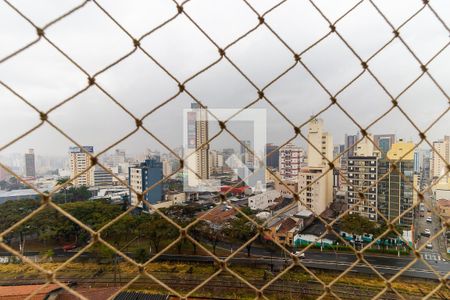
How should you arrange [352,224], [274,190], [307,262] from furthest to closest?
[274,190] → [352,224] → [307,262]

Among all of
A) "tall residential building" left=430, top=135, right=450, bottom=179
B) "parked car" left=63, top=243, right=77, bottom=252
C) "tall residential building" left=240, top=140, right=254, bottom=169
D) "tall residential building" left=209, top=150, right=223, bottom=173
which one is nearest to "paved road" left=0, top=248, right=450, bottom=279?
"parked car" left=63, top=243, right=77, bottom=252

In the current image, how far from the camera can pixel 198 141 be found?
2816 mm

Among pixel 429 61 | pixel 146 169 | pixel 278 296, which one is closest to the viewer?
pixel 429 61

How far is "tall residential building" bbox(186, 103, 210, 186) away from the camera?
29.0 inches

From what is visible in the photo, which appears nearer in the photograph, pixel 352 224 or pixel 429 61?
pixel 429 61

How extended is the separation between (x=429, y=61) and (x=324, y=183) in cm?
811

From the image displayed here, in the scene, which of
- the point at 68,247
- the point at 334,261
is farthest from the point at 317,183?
the point at 68,247

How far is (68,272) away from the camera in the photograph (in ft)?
18.6

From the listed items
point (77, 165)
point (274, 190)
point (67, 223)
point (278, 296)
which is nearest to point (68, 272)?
point (67, 223)

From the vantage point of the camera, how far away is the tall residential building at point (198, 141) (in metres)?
0.74

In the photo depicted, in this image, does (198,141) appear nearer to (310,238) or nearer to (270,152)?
(270,152)

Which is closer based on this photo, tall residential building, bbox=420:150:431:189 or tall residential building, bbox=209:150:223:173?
tall residential building, bbox=420:150:431:189

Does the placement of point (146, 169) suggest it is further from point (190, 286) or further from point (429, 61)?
point (429, 61)

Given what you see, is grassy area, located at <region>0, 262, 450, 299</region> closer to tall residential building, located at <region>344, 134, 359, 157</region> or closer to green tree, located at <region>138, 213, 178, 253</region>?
green tree, located at <region>138, 213, 178, 253</region>
